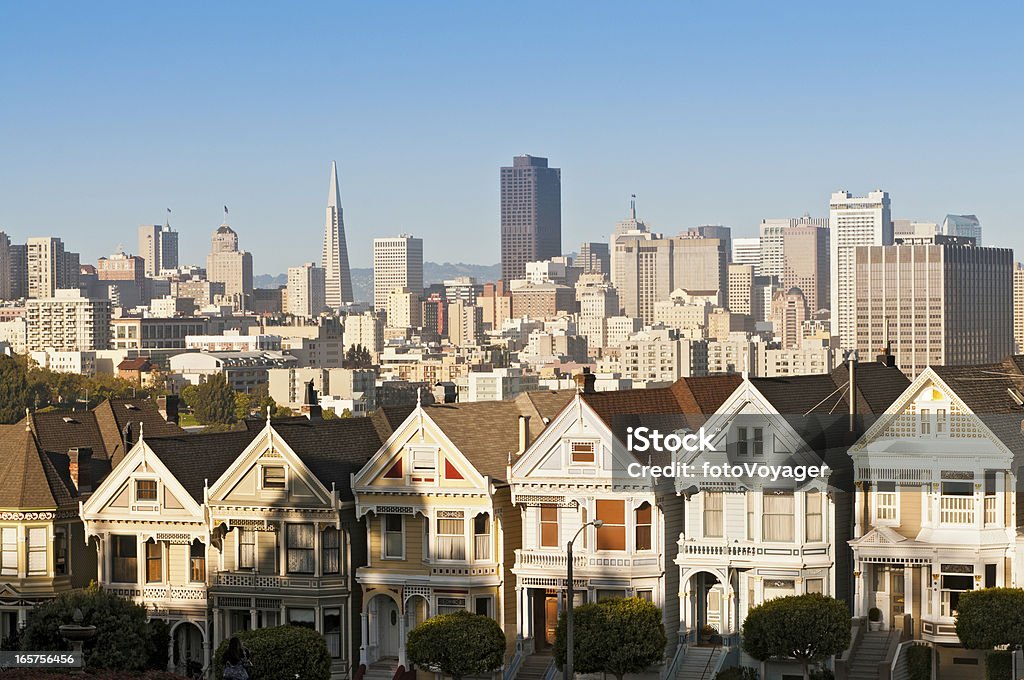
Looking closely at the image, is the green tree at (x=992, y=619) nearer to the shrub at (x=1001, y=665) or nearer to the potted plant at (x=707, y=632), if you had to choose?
the shrub at (x=1001, y=665)

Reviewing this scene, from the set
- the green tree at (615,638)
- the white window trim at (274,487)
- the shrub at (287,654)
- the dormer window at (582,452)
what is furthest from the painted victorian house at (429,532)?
the green tree at (615,638)

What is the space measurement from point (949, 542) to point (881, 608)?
2306 mm

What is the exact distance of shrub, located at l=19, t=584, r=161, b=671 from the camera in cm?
5494

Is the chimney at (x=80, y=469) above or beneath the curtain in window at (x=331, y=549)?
above

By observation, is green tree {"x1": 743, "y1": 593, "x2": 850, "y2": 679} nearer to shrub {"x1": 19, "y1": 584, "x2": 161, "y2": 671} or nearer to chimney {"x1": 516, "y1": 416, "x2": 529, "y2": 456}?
chimney {"x1": 516, "y1": 416, "x2": 529, "y2": 456}

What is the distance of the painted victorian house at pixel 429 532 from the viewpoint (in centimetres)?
5553

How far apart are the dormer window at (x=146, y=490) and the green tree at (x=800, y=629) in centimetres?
1576

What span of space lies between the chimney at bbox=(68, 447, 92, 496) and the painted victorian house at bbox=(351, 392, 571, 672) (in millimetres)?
8486

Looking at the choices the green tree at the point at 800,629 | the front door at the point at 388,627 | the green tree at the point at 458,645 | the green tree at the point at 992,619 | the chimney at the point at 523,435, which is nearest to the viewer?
the green tree at the point at 992,619

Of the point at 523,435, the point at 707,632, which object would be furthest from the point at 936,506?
the point at 523,435

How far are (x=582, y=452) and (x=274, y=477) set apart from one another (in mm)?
7777

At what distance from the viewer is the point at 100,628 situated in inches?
2173

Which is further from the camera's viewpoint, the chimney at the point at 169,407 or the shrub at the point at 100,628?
the chimney at the point at 169,407

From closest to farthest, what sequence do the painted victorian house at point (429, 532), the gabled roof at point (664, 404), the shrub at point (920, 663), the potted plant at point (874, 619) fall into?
1. the shrub at point (920, 663)
2. the potted plant at point (874, 619)
3. the gabled roof at point (664, 404)
4. the painted victorian house at point (429, 532)
